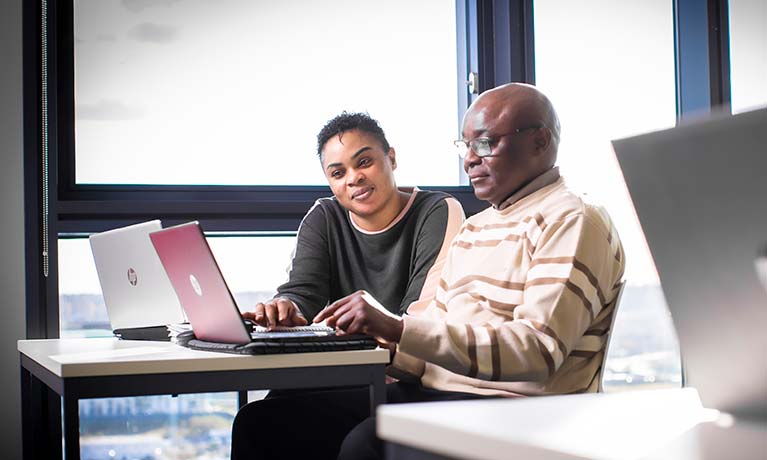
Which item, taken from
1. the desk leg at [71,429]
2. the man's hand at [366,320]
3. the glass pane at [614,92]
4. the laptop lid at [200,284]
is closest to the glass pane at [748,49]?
the glass pane at [614,92]

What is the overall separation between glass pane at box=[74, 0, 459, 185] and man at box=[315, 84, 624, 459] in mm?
1435

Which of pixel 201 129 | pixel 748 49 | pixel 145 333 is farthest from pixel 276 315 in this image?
pixel 748 49

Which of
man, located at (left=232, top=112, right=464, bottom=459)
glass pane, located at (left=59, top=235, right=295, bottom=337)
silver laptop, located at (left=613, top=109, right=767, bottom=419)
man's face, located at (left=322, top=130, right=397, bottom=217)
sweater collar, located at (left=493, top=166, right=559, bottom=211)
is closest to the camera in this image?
silver laptop, located at (left=613, top=109, right=767, bottom=419)

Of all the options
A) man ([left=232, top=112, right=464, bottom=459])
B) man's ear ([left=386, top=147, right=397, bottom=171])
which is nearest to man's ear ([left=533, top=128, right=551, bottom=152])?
man ([left=232, top=112, right=464, bottom=459])

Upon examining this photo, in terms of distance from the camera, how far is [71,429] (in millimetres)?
1626

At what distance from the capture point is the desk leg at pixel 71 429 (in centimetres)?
162

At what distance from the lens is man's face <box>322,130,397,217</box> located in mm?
2885

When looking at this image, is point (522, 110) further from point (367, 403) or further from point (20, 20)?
point (20, 20)

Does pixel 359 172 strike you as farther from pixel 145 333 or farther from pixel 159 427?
pixel 159 427

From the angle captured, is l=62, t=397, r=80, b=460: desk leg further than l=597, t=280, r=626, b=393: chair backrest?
No

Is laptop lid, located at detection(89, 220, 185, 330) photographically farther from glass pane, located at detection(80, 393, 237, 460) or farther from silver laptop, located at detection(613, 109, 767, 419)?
silver laptop, located at detection(613, 109, 767, 419)

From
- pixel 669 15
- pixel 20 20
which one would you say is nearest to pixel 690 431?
pixel 20 20

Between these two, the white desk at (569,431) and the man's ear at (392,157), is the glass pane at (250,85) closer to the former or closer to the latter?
the man's ear at (392,157)

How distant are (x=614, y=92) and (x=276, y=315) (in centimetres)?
223
